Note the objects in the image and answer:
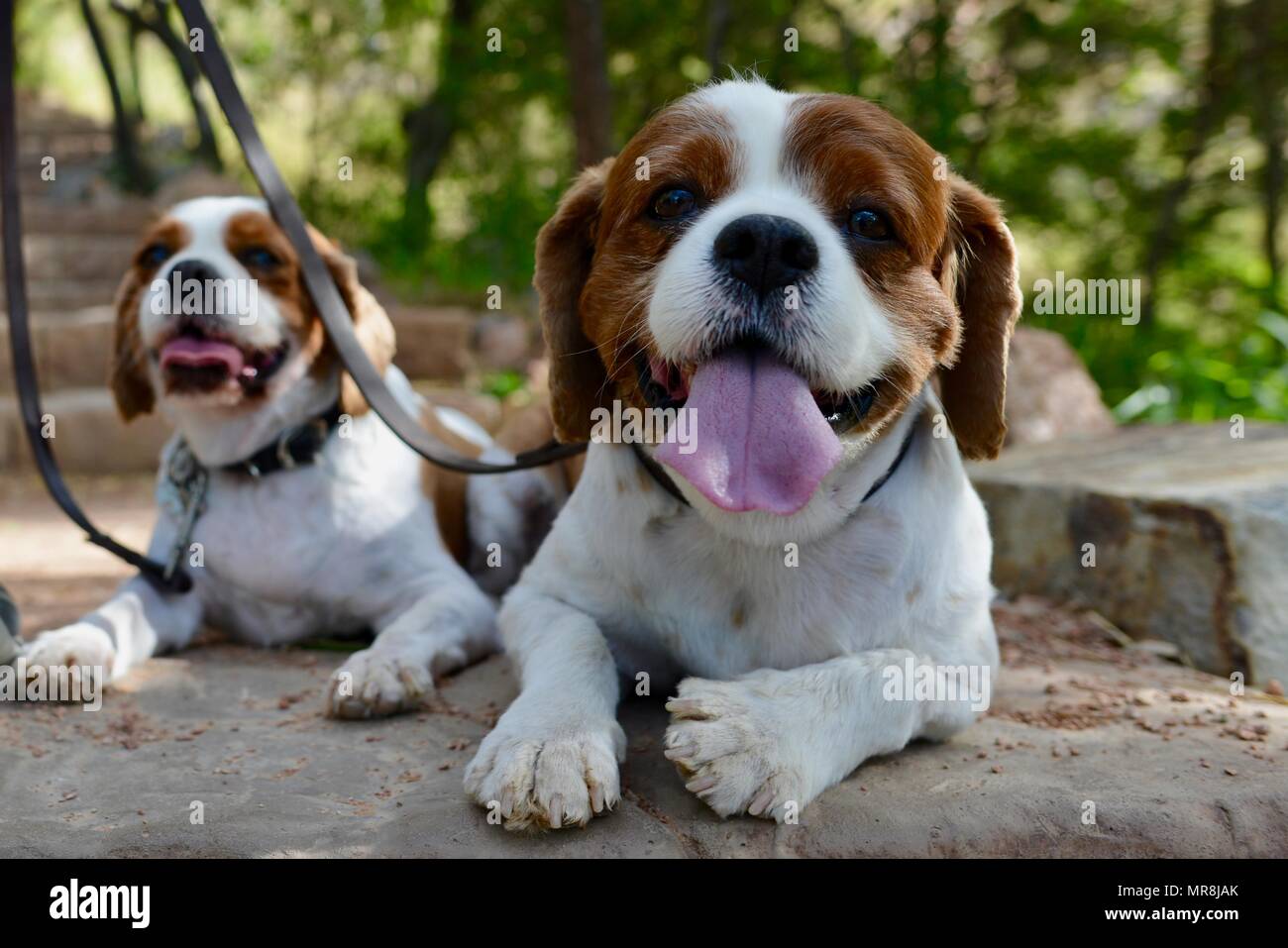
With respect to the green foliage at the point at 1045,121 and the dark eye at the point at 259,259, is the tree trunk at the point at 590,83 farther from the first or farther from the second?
the dark eye at the point at 259,259

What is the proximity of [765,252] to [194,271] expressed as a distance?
2.34 m

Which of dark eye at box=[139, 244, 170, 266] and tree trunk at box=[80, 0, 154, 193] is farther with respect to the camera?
tree trunk at box=[80, 0, 154, 193]

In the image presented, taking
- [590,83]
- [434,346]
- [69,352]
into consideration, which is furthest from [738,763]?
[69,352]

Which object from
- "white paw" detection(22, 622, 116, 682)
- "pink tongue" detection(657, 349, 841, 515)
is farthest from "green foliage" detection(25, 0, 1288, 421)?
"white paw" detection(22, 622, 116, 682)

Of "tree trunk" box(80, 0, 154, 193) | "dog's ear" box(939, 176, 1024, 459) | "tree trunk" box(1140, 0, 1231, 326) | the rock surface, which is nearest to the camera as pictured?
"dog's ear" box(939, 176, 1024, 459)

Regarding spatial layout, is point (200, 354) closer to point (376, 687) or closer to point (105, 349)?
point (376, 687)

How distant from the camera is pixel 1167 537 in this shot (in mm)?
4668

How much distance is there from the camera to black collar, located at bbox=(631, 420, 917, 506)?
10.6 feet

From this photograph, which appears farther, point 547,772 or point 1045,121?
point 1045,121

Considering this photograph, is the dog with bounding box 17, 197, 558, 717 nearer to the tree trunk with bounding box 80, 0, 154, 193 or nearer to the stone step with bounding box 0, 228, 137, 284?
the stone step with bounding box 0, 228, 137, 284

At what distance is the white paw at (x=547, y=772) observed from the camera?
2570 millimetres

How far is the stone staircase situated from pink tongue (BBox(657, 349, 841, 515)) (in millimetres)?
3203

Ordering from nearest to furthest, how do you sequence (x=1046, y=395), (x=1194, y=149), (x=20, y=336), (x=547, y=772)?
1. (x=547, y=772)
2. (x=20, y=336)
3. (x=1046, y=395)
4. (x=1194, y=149)

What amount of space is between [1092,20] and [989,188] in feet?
5.96
